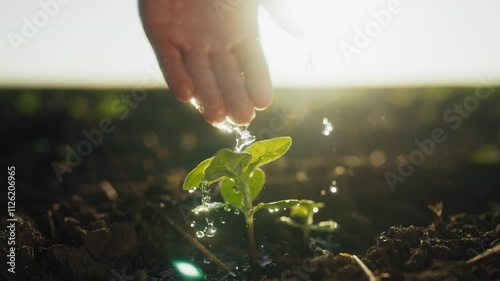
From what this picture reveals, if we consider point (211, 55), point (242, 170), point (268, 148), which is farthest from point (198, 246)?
point (211, 55)

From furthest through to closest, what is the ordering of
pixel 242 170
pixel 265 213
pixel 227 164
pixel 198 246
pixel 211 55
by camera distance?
pixel 265 213, pixel 211 55, pixel 198 246, pixel 242 170, pixel 227 164

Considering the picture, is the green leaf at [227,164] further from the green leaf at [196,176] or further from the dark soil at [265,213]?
the dark soil at [265,213]

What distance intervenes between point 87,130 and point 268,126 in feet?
9.32

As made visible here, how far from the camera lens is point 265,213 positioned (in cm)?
284

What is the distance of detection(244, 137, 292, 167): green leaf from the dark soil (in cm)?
46

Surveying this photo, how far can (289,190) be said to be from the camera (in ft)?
11.3

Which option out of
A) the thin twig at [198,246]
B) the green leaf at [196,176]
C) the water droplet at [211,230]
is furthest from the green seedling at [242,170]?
the water droplet at [211,230]

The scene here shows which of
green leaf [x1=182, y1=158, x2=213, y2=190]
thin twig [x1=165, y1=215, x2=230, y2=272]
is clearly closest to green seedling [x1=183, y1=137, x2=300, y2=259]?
green leaf [x1=182, y1=158, x2=213, y2=190]

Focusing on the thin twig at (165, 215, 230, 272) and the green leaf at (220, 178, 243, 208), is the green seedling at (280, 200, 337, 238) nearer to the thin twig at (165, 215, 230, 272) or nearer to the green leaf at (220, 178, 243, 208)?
the green leaf at (220, 178, 243, 208)

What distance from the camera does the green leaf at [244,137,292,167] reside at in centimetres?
202

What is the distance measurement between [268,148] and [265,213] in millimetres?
899

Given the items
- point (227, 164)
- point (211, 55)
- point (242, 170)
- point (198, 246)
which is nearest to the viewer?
point (227, 164)

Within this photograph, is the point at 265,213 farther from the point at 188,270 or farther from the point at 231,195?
the point at 188,270

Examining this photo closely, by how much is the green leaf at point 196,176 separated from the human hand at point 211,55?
0.27 m
